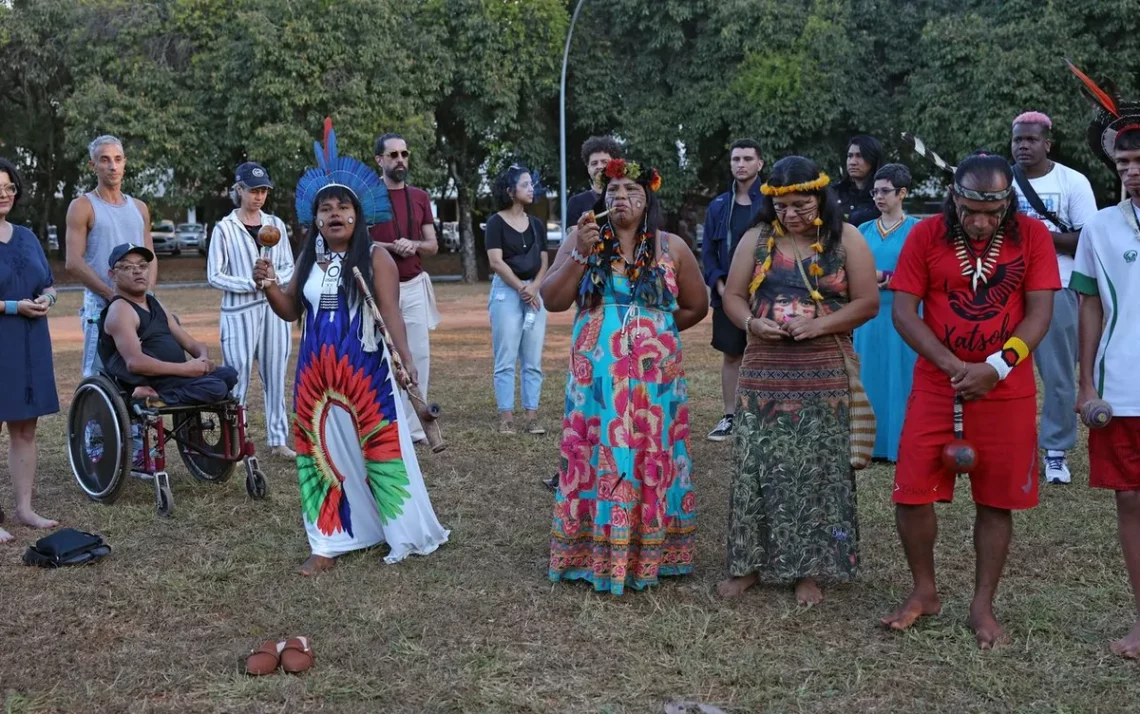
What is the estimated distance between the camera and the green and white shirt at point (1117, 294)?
416 centimetres

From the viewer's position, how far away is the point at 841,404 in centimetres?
483

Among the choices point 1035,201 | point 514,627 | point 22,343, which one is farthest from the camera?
point 1035,201

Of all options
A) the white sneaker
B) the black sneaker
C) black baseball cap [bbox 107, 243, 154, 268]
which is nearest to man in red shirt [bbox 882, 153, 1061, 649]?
the white sneaker

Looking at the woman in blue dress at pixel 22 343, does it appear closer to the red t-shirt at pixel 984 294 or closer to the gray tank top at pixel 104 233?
the gray tank top at pixel 104 233

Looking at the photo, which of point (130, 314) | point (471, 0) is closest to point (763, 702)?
point (130, 314)

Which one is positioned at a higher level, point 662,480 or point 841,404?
point 841,404

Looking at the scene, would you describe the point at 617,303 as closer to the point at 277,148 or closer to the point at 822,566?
→ the point at 822,566

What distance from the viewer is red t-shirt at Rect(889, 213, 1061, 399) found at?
429cm

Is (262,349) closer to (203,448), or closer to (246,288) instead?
(246,288)

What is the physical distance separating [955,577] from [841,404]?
1.13 m

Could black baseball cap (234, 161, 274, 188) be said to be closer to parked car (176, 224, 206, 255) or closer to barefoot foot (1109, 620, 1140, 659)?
barefoot foot (1109, 620, 1140, 659)

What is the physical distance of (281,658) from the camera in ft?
13.9

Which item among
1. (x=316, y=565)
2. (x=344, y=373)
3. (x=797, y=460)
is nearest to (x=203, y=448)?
(x=316, y=565)

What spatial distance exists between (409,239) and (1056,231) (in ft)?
14.3
